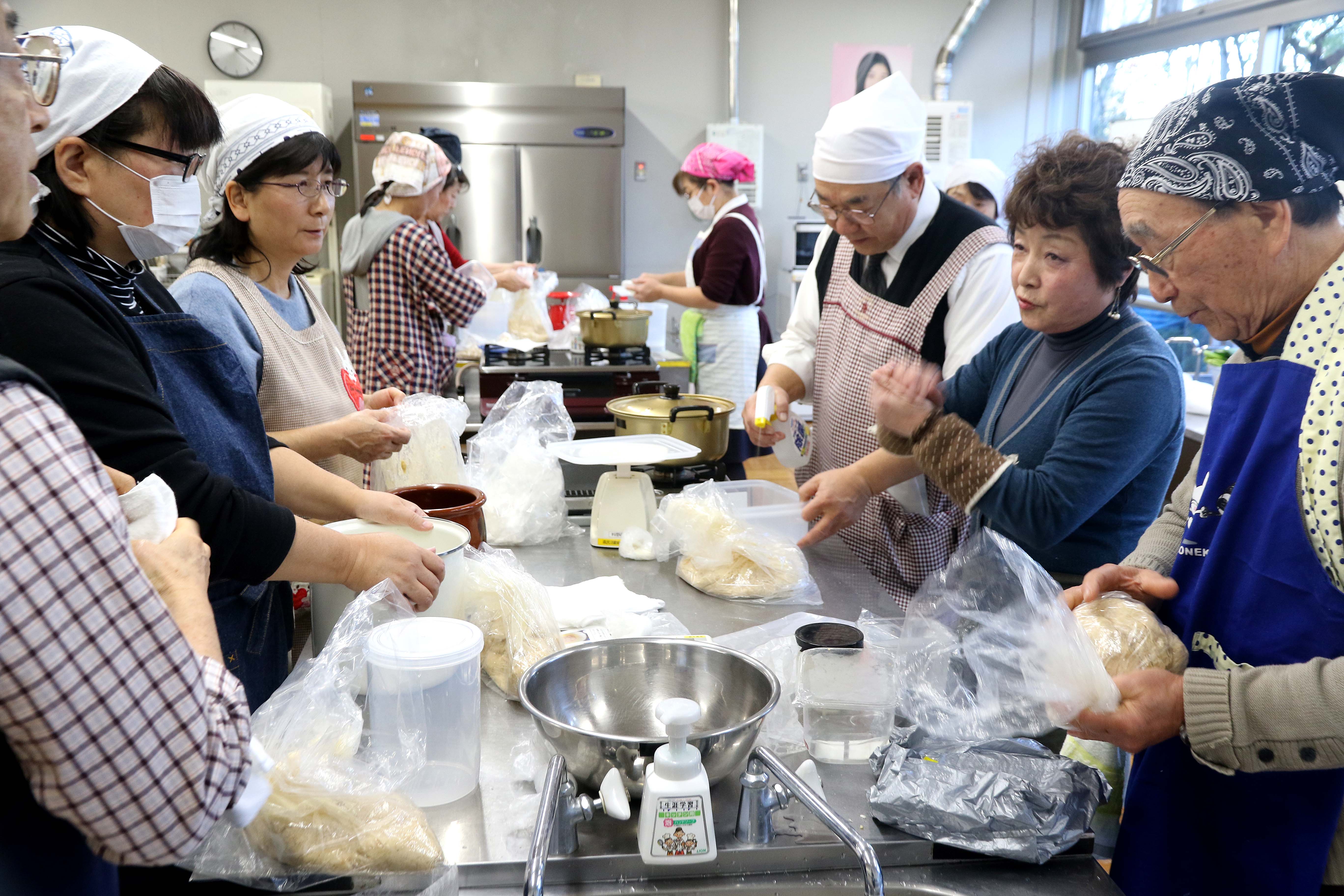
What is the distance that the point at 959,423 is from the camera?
5.22ft

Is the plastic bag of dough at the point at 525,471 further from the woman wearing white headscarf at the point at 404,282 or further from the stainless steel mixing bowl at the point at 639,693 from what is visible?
the woman wearing white headscarf at the point at 404,282

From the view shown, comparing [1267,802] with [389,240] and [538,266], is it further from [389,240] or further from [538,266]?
[538,266]

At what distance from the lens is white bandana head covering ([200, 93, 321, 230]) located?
177cm

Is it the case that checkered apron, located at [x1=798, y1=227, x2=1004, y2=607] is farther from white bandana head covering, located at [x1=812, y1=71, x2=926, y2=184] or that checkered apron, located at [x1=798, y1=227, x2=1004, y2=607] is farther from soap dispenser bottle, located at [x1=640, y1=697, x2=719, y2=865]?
soap dispenser bottle, located at [x1=640, y1=697, x2=719, y2=865]

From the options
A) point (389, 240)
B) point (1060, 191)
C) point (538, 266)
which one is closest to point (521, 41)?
point (538, 266)

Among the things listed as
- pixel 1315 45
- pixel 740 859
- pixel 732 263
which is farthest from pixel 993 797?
pixel 1315 45

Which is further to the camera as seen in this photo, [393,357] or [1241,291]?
[393,357]

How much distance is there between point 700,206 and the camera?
184 inches

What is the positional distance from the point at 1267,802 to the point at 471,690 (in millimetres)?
971

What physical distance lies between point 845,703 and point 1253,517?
545mm

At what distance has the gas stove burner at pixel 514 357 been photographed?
3705 millimetres

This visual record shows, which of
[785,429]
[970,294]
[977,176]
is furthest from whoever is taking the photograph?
[977,176]

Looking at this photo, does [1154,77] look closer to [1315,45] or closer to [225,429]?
[1315,45]

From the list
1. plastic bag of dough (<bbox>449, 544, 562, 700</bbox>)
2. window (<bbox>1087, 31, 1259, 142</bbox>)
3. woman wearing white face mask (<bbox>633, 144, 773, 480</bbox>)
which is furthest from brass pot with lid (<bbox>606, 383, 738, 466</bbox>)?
window (<bbox>1087, 31, 1259, 142</bbox>)
